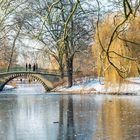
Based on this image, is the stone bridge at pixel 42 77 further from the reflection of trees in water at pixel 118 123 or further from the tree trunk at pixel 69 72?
the reflection of trees in water at pixel 118 123

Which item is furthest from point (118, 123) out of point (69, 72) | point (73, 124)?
point (69, 72)

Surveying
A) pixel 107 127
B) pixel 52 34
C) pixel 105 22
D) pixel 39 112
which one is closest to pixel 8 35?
pixel 52 34

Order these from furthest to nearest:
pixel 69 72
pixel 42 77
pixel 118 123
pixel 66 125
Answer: pixel 42 77 → pixel 69 72 → pixel 66 125 → pixel 118 123

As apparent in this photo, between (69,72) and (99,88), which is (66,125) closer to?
(99,88)

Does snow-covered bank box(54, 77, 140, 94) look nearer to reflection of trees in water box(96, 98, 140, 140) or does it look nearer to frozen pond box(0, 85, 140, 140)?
reflection of trees in water box(96, 98, 140, 140)

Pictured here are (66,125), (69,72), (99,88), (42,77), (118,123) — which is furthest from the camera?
(42,77)

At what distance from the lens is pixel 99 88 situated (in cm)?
3856

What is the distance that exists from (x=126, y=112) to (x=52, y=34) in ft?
66.8

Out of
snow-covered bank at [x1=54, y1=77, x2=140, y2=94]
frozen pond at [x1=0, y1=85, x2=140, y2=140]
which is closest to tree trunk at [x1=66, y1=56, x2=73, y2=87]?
snow-covered bank at [x1=54, y1=77, x2=140, y2=94]

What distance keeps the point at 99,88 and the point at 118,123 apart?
2106 centimetres

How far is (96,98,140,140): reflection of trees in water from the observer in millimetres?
14445

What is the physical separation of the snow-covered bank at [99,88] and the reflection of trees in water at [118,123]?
10.0 meters

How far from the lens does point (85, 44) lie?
43188 mm

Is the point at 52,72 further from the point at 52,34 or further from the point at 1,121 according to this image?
the point at 1,121
